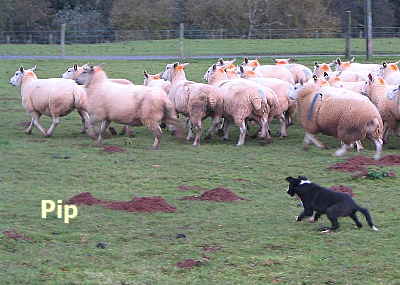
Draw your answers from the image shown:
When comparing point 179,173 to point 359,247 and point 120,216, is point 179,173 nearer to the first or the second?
point 120,216

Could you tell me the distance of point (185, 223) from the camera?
31.1 ft

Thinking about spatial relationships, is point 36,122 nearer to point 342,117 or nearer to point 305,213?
point 342,117

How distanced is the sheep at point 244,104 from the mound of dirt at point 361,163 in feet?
7.19

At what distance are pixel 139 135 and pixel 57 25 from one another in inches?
1304

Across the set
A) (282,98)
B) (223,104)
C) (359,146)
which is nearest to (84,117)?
(223,104)

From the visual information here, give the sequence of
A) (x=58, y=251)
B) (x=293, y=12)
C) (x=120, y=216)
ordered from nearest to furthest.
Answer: (x=58, y=251), (x=120, y=216), (x=293, y=12)

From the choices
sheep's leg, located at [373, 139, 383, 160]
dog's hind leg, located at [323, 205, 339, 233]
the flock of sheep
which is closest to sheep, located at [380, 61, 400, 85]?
the flock of sheep

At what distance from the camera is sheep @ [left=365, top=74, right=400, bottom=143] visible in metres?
15.1

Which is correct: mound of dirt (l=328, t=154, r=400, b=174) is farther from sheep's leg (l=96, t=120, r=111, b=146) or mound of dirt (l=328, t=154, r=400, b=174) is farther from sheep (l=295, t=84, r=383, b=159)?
sheep's leg (l=96, t=120, r=111, b=146)

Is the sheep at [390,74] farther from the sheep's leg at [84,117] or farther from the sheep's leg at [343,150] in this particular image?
the sheep's leg at [84,117]

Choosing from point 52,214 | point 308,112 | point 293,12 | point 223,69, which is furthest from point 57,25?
point 52,214

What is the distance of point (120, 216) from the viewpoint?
980 cm

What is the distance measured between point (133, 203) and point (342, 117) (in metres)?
5.01

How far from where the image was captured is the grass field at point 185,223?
7668 mm
